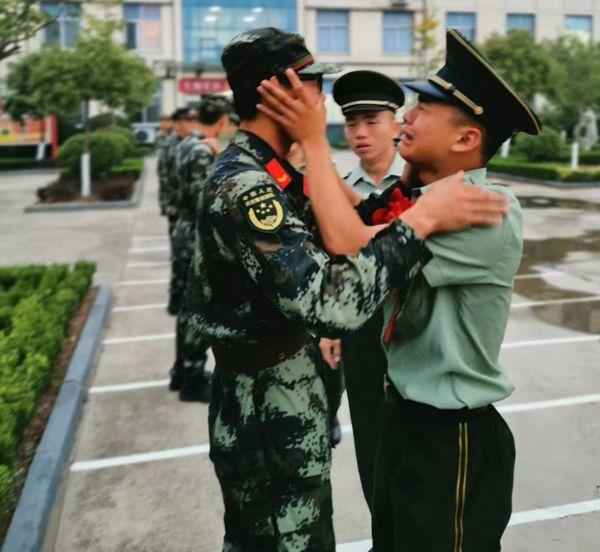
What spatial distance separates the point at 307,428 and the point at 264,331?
0.30 meters

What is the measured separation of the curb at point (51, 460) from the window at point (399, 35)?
3651 cm

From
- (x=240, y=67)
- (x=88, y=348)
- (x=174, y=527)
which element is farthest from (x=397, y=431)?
(x=88, y=348)

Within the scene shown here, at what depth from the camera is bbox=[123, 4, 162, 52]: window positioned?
116ft

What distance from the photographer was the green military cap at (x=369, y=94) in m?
3.04

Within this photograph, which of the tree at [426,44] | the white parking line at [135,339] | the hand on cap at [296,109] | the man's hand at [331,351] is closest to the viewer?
the hand on cap at [296,109]

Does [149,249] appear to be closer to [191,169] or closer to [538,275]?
[538,275]

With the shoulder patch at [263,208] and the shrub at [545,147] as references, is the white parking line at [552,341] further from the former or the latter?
the shrub at [545,147]

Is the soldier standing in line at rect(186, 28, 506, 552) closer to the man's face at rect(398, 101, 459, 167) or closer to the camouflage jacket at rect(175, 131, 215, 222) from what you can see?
the man's face at rect(398, 101, 459, 167)

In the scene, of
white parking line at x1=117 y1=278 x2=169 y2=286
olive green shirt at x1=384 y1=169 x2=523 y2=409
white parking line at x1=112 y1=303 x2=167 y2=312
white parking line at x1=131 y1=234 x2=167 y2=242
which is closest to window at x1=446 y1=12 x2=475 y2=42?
Result: white parking line at x1=131 y1=234 x2=167 y2=242

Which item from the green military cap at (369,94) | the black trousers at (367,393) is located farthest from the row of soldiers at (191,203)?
the black trousers at (367,393)

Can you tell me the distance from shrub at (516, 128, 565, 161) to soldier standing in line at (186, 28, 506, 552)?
2095cm

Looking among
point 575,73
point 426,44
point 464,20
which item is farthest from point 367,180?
point 464,20

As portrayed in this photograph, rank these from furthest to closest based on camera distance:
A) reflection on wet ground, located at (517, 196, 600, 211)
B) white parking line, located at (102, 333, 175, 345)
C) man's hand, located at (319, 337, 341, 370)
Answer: reflection on wet ground, located at (517, 196, 600, 211), white parking line, located at (102, 333, 175, 345), man's hand, located at (319, 337, 341, 370)

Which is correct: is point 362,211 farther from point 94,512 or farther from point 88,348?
point 88,348
